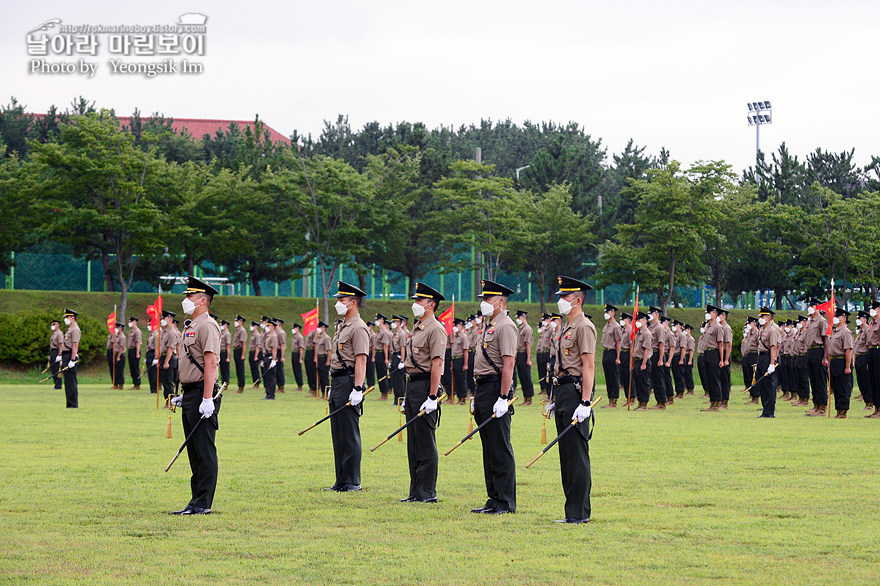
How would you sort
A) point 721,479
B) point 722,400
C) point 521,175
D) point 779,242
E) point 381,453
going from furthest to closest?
point 521,175 < point 779,242 < point 722,400 < point 381,453 < point 721,479

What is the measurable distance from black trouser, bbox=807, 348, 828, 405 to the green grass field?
610 centimetres

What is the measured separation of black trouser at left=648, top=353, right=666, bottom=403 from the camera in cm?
2536

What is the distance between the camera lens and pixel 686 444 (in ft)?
52.2

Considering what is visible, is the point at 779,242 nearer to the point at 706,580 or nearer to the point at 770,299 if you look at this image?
the point at 770,299

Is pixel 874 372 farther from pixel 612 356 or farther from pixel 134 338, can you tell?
pixel 134 338

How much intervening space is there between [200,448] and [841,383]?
1545 cm

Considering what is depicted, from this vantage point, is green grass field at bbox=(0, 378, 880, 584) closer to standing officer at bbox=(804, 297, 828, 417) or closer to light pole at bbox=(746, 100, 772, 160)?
standing officer at bbox=(804, 297, 828, 417)

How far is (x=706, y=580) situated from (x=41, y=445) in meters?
11.3

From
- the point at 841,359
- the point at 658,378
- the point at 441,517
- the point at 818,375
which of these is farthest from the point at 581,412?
the point at 658,378

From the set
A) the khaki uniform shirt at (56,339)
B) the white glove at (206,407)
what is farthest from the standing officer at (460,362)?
the white glove at (206,407)

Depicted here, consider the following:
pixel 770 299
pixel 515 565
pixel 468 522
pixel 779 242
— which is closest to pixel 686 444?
pixel 468 522

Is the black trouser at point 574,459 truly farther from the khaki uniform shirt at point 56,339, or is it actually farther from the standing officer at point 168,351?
the khaki uniform shirt at point 56,339

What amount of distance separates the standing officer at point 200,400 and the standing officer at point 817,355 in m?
16.4

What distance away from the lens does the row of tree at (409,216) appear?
39906 millimetres
